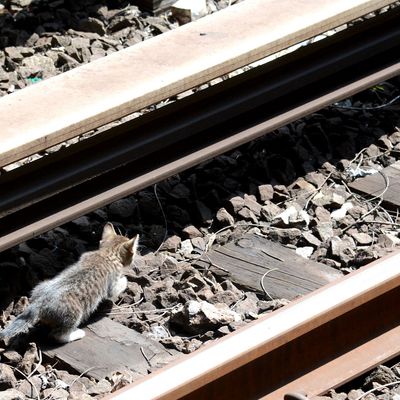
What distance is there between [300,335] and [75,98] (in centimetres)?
217

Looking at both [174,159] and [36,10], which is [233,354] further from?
[36,10]

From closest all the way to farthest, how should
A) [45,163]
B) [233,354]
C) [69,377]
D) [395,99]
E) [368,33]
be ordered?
[233,354]
[69,377]
[45,163]
[368,33]
[395,99]

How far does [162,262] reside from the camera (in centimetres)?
680

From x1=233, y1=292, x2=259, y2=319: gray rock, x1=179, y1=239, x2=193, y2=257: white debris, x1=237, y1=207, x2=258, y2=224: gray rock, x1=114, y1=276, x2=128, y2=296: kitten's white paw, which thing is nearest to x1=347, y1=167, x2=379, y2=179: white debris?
x1=237, y1=207, x2=258, y2=224: gray rock

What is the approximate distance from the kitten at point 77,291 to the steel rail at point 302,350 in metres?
1.26

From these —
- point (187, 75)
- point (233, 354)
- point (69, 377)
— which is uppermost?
point (187, 75)

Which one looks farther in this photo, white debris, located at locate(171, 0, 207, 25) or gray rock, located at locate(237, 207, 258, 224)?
white debris, located at locate(171, 0, 207, 25)

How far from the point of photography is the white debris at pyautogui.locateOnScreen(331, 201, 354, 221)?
Result: 7230 millimetres

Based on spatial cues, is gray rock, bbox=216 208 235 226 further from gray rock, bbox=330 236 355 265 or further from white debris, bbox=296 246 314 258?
gray rock, bbox=330 236 355 265

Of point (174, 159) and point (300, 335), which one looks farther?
point (174, 159)

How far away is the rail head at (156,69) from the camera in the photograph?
248 inches

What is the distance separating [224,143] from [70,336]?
1730 millimetres

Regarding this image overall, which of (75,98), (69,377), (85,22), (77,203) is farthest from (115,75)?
(85,22)

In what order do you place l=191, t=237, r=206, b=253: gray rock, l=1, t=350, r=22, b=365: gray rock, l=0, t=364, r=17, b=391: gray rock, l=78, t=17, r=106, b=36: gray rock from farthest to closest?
l=78, t=17, r=106, b=36: gray rock
l=191, t=237, r=206, b=253: gray rock
l=1, t=350, r=22, b=365: gray rock
l=0, t=364, r=17, b=391: gray rock
